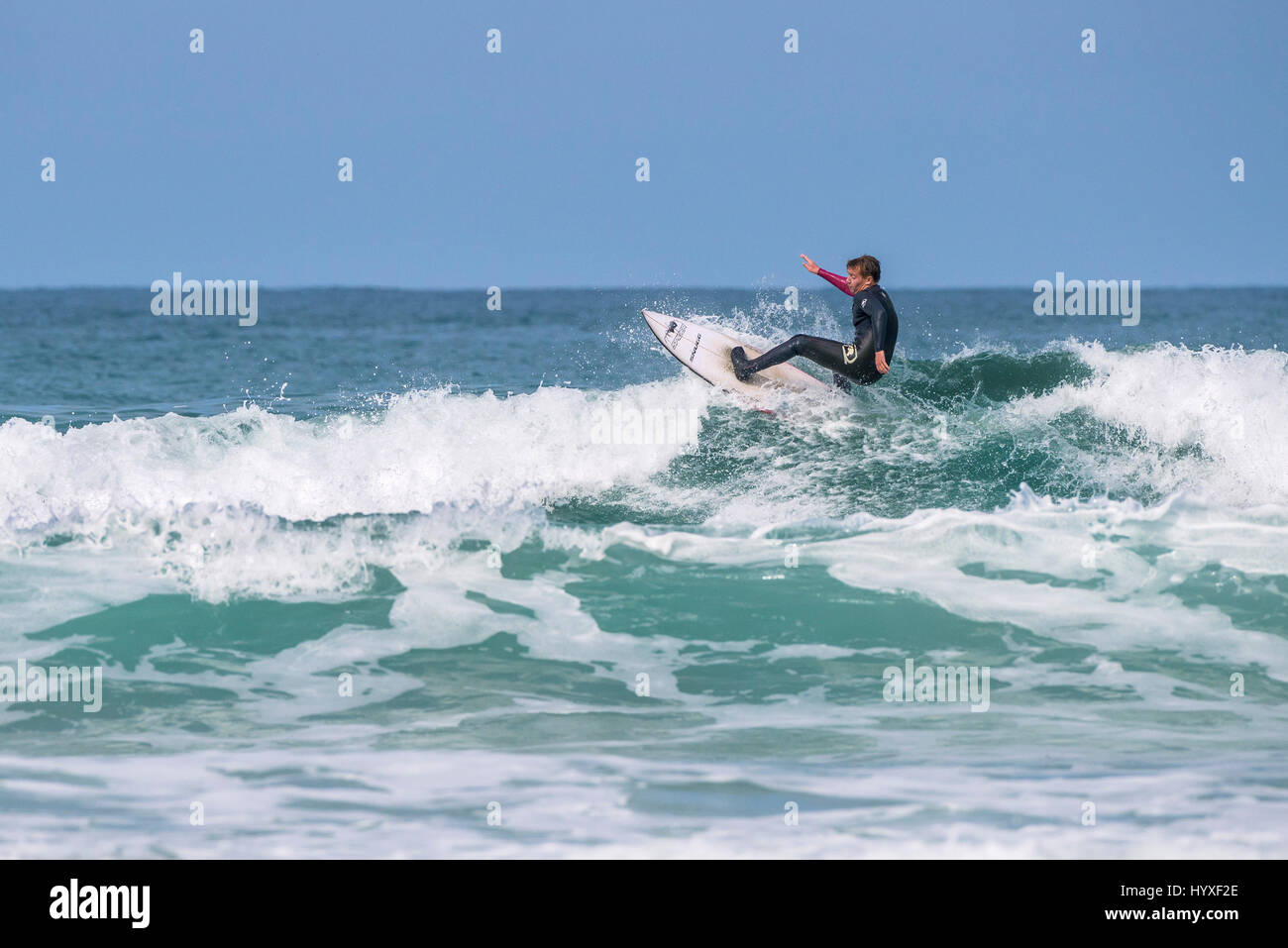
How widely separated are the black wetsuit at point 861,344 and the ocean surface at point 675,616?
81 cm

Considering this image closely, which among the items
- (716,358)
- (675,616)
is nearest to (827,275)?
(716,358)

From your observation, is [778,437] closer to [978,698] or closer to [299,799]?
[978,698]

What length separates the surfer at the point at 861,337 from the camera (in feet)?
33.5

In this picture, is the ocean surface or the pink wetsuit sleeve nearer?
the ocean surface

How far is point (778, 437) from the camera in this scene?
443 inches

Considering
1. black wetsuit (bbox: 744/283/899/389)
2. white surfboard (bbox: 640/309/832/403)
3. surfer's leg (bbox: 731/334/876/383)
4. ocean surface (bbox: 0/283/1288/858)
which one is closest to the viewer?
ocean surface (bbox: 0/283/1288/858)

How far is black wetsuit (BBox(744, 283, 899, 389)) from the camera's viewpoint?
10195 mm

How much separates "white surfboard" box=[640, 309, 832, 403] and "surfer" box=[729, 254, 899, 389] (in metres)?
0.70

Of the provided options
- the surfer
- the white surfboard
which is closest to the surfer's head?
the surfer

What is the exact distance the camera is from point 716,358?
11938mm

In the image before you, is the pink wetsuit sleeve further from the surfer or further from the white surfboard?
the white surfboard

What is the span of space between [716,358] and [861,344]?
6.42 ft

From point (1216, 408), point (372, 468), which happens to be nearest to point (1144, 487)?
point (1216, 408)
